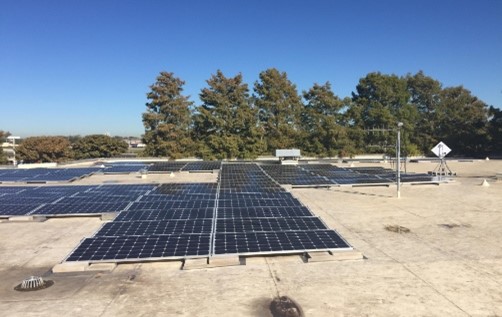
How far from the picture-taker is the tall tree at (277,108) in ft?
223

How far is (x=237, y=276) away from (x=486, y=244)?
1138 cm

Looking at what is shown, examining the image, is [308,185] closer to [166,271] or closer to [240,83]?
[166,271]

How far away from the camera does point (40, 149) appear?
6456cm

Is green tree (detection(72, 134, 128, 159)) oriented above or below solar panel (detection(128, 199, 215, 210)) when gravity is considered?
above

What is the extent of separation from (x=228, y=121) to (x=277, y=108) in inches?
373

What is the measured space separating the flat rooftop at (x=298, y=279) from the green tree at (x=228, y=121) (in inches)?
1780

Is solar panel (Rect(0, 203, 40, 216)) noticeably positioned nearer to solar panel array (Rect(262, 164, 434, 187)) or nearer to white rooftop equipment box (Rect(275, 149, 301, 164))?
solar panel array (Rect(262, 164, 434, 187))

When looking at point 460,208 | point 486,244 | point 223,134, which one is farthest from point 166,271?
point 223,134

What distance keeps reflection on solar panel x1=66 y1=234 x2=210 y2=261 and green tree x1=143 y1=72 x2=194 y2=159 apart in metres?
52.3

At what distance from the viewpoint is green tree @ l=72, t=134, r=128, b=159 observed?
7738 centimetres

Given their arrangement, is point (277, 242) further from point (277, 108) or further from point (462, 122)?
point (462, 122)

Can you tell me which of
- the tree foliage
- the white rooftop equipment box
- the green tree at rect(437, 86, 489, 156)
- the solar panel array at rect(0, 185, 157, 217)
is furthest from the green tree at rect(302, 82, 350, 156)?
the solar panel array at rect(0, 185, 157, 217)

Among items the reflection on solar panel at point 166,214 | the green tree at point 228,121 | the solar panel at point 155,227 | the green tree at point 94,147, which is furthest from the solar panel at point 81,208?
the green tree at point 94,147

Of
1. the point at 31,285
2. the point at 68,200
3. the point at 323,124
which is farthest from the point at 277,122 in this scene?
the point at 31,285
